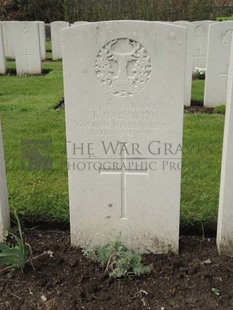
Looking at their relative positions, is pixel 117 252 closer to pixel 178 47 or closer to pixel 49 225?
pixel 49 225

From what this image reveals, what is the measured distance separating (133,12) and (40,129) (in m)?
11.1

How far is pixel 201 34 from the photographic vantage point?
8430 mm

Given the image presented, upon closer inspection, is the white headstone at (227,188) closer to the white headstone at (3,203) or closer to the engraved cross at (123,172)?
the engraved cross at (123,172)

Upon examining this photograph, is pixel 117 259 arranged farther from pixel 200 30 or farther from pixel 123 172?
pixel 200 30

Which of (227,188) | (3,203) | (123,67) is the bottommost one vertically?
(3,203)

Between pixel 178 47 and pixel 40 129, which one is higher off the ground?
pixel 178 47

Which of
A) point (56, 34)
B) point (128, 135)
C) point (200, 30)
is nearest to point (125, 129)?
point (128, 135)

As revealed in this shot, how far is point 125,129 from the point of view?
7.84 ft

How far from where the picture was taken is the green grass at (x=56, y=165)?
3000 mm

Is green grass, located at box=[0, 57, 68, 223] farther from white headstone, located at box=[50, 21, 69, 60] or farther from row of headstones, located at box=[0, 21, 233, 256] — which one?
white headstone, located at box=[50, 21, 69, 60]

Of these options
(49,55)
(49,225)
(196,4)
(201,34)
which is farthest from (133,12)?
(49,225)

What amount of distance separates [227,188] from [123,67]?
936 mm

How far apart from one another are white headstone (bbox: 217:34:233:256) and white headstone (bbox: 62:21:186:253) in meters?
0.27

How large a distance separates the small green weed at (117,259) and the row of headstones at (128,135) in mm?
120
